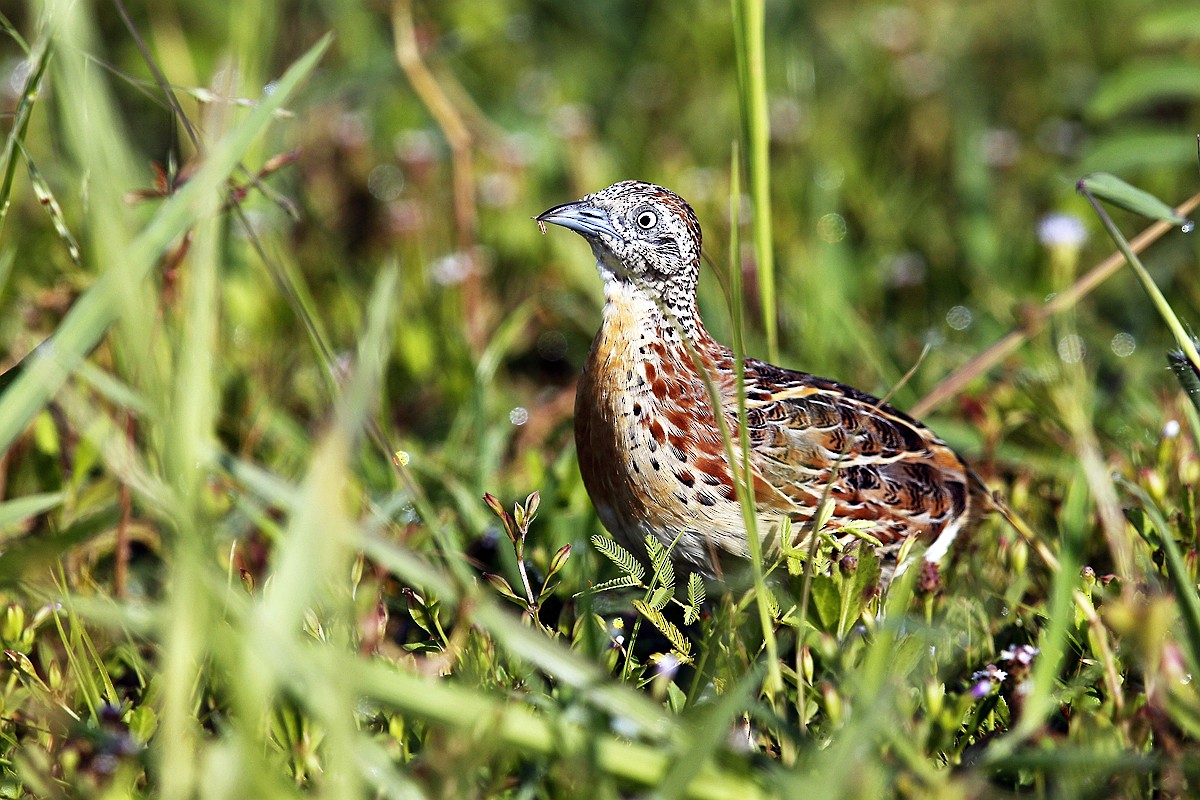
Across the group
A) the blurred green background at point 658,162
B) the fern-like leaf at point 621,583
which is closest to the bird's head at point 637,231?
the blurred green background at point 658,162

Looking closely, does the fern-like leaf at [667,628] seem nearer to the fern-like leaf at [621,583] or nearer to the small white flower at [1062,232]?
the fern-like leaf at [621,583]

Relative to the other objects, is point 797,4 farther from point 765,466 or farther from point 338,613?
point 338,613

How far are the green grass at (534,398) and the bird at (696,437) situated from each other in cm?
14

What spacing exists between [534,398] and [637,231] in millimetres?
1613

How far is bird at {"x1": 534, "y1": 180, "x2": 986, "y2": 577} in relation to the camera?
3053 mm

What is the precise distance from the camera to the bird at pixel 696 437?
3.05m

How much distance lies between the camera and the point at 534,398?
15.8ft

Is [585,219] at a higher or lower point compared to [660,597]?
higher

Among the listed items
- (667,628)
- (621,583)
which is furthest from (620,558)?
(667,628)

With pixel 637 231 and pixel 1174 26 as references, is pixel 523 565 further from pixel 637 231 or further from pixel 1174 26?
pixel 1174 26

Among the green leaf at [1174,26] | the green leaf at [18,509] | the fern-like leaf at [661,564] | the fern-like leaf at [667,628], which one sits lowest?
the fern-like leaf at [667,628]

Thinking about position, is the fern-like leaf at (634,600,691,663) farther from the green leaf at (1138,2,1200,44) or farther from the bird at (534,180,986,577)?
the green leaf at (1138,2,1200,44)

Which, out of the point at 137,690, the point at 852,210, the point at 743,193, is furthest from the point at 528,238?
the point at 137,690

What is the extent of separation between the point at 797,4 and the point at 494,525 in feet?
13.7
